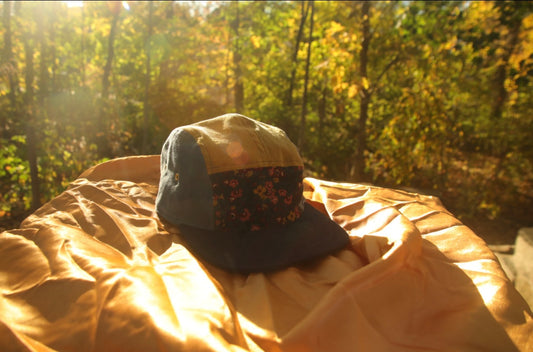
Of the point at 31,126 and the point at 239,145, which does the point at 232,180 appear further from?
the point at 31,126

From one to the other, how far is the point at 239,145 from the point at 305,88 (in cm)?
250

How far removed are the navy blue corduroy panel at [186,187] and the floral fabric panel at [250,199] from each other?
4 centimetres

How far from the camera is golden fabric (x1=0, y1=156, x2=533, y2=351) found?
0.79 metres

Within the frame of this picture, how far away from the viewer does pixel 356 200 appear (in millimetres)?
1699

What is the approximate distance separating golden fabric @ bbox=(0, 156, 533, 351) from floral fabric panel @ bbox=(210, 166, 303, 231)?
0.61 feet

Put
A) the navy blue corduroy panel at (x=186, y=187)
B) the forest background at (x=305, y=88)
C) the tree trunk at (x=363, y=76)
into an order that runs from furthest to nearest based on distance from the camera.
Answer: the tree trunk at (x=363, y=76)
the forest background at (x=305, y=88)
the navy blue corduroy panel at (x=186, y=187)

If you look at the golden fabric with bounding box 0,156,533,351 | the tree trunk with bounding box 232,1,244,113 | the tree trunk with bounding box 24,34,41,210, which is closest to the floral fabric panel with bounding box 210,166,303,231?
the golden fabric with bounding box 0,156,533,351

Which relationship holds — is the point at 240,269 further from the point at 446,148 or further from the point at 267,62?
the point at 267,62

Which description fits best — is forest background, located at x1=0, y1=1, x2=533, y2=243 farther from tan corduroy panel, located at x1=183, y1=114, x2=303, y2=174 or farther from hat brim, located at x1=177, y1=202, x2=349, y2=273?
hat brim, located at x1=177, y1=202, x2=349, y2=273

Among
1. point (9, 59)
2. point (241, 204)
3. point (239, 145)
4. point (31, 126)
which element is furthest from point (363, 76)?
point (9, 59)

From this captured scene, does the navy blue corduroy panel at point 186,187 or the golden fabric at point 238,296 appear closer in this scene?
the golden fabric at point 238,296

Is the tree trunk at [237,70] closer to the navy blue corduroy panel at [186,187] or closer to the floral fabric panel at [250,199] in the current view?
the navy blue corduroy panel at [186,187]

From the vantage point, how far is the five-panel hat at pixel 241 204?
3.80ft

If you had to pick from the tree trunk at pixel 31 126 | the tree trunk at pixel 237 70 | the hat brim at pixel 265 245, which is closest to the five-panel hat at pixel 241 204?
the hat brim at pixel 265 245
